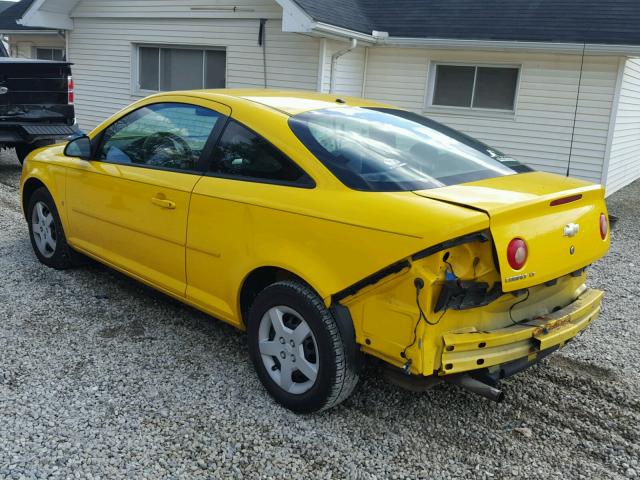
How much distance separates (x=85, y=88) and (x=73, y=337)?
11502 millimetres

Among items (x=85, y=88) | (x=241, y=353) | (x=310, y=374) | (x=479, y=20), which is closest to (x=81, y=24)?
(x=85, y=88)

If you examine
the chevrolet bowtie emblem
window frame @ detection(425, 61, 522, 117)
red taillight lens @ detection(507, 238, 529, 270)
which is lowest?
red taillight lens @ detection(507, 238, 529, 270)

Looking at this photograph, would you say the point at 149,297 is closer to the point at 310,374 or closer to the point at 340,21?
the point at 310,374

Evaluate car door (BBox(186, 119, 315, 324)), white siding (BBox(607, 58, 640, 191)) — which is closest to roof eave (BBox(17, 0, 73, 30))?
white siding (BBox(607, 58, 640, 191))

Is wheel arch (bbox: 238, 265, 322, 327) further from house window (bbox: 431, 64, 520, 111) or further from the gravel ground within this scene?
house window (bbox: 431, 64, 520, 111)

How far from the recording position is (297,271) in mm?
3031

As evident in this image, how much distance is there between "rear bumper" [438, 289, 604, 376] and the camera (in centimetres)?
271

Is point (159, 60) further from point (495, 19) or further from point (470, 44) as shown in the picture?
point (495, 19)

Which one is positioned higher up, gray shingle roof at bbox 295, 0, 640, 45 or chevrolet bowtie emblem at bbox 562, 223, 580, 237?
gray shingle roof at bbox 295, 0, 640, 45

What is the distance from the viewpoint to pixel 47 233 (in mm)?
5195

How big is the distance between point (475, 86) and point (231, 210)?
28.7 feet

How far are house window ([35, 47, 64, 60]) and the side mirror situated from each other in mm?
15156

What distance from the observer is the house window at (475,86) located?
35.5ft

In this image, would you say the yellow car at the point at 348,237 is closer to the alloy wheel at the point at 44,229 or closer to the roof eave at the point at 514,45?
the alloy wheel at the point at 44,229
